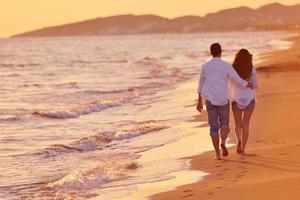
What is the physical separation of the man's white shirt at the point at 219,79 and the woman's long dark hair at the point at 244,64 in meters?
0.17

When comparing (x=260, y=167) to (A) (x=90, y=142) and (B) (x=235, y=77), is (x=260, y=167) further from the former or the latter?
(A) (x=90, y=142)

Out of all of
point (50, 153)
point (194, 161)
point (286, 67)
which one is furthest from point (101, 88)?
point (194, 161)

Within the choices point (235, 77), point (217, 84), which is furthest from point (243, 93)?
point (217, 84)

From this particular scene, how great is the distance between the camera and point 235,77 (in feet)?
34.0

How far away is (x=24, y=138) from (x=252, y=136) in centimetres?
475

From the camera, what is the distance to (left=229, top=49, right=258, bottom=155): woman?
10.5 metres

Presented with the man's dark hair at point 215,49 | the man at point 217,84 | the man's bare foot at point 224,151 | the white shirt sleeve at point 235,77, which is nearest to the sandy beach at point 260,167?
the man's bare foot at point 224,151

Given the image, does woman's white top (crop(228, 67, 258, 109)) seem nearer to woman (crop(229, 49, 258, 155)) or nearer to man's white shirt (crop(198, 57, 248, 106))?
woman (crop(229, 49, 258, 155))

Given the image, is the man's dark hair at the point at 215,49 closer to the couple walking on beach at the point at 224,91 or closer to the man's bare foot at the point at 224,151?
the couple walking on beach at the point at 224,91

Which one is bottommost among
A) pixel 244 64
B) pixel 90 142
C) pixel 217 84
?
pixel 90 142

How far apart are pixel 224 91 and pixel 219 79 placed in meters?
0.18

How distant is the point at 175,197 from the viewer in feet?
27.5

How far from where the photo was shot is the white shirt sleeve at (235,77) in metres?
10.4

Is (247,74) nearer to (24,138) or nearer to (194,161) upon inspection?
(194,161)
